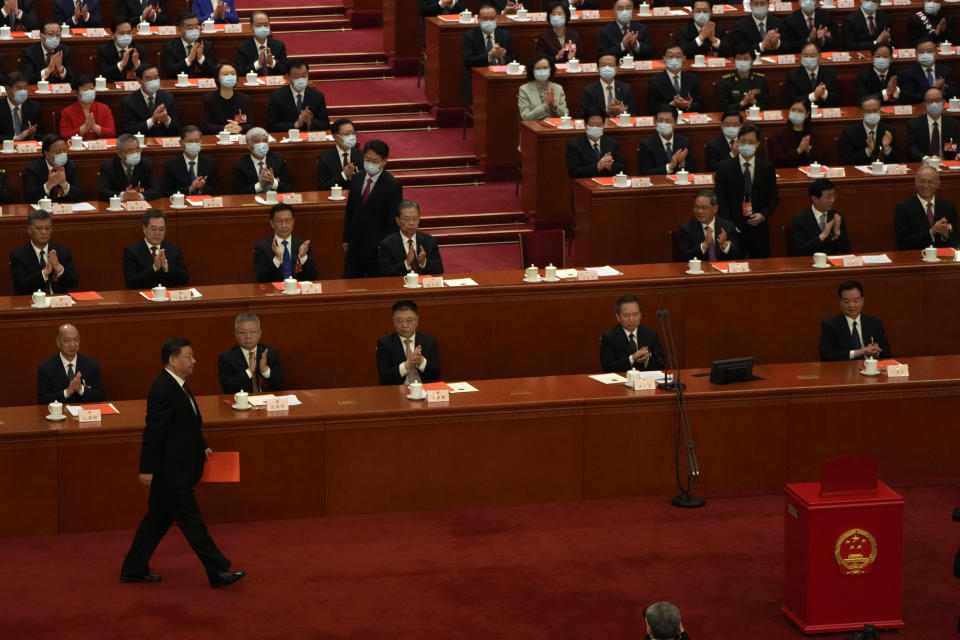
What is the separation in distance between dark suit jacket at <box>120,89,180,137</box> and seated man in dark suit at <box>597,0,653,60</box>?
3944mm

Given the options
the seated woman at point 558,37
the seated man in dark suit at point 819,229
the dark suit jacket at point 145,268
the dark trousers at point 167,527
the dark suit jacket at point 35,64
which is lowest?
the dark trousers at point 167,527

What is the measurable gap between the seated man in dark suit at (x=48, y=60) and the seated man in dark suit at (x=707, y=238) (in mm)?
5519

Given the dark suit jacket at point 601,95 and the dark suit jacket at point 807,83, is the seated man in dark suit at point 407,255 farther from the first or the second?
the dark suit jacket at point 807,83

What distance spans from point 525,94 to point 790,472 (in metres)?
4.95

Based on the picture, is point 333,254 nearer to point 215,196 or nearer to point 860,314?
point 215,196

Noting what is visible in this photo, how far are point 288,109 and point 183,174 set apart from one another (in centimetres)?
144

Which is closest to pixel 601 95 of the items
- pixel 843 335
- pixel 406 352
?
pixel 843 335

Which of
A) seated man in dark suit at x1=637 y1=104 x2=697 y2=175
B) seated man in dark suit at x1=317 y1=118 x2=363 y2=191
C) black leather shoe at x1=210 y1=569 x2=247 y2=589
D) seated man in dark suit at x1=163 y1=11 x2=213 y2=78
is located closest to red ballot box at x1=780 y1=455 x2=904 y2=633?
black leather shoe at x1=210 y1=569 x2=247 y2=589

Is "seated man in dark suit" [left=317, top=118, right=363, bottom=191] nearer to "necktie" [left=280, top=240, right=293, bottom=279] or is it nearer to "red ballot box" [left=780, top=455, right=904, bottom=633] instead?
"necktie" [left=280, top=240, right=293, bottom=279]

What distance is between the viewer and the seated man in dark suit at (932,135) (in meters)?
12.1

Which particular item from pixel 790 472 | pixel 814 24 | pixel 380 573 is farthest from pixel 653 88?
pixel 380 573

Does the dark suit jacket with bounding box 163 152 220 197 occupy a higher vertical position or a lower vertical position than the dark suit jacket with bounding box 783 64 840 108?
lower

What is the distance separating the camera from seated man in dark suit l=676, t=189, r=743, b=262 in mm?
10258

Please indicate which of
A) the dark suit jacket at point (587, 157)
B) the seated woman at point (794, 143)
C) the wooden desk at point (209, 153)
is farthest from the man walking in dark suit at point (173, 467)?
the seated woman at point (794, 143)
